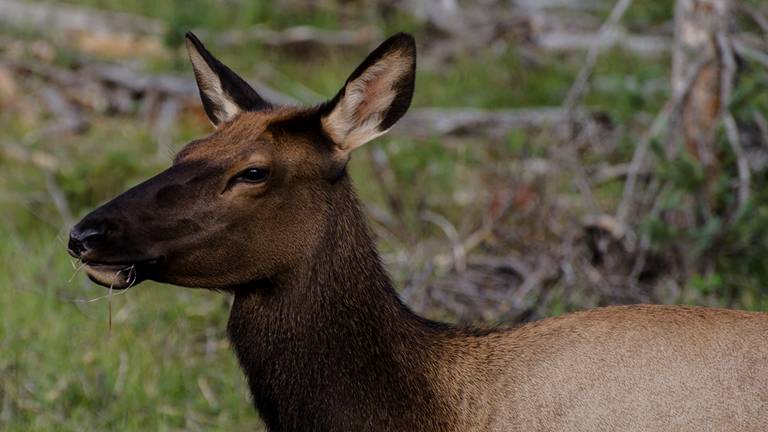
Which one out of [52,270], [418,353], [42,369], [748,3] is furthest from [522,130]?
[418,353]

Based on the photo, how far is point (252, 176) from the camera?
12.7ft

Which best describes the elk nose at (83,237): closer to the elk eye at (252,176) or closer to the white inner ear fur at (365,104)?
the elk eye at (252,176)

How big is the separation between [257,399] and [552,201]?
10.9 ft

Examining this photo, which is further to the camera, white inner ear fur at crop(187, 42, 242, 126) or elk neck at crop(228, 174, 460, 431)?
white inner ear fur at crop(187, 42, 242, 126)

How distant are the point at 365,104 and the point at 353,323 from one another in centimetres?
72

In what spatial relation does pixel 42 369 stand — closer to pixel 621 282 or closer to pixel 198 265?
pixel 198 265

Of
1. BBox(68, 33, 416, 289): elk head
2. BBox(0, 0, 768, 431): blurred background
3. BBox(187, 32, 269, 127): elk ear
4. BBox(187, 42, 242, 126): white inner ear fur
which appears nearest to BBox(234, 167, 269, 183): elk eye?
BBox(68, 33, 416, 289): elk head

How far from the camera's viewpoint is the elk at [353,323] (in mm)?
3650

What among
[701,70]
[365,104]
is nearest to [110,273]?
[365,104]

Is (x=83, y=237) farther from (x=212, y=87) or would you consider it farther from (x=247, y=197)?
(x=212, y=87)

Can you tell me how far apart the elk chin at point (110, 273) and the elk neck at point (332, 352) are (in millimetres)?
400

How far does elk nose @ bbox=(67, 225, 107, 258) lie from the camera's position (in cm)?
355

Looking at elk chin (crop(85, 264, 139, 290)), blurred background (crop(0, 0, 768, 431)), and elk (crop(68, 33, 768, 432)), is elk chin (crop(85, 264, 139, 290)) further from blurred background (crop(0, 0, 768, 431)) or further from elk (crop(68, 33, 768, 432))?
blurred background (crop(0, 0, 768, 431))

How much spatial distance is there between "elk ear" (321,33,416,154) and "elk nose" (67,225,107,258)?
0.85 meters
